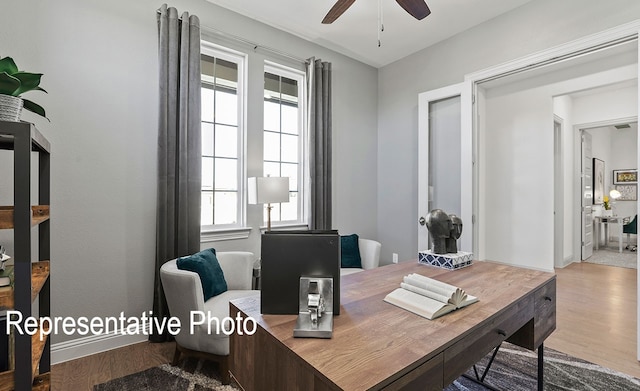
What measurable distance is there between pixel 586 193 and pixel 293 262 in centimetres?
657

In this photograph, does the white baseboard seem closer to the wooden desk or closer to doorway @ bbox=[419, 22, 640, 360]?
the wooden desk

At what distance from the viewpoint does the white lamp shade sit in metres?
2.72

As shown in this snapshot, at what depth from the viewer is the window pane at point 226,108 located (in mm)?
3025

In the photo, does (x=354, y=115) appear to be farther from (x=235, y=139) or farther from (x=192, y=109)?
(x=192, y=109)

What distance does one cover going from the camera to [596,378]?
2018 mm

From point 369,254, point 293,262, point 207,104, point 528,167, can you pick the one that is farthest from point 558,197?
point 293,262

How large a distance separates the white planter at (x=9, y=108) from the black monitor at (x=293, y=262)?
1.00m

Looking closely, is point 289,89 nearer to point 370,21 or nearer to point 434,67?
point 370,21

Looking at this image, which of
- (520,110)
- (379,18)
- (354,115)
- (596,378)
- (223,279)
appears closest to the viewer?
(596,378)

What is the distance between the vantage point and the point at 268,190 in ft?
8.99

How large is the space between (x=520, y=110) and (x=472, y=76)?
6.74 feet

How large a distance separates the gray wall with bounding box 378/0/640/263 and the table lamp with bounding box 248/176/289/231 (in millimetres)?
1787

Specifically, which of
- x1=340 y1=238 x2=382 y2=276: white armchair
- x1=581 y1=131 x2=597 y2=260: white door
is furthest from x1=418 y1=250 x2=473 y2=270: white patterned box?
x1=581 y1=131 x2=597 y2=260: white door

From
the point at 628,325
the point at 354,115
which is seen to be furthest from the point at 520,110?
the point at 628,325
